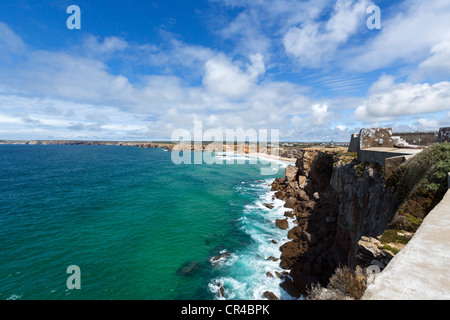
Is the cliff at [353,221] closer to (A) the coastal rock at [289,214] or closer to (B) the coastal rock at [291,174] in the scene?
(A) the coastal rock at [289,214]

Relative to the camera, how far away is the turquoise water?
50.9 ft

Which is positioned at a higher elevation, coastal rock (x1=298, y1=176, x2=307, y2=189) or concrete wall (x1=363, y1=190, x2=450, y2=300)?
concrete wall (x1=363, y1=190, x2=450, y2=300)

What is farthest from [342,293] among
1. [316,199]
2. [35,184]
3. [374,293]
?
[35,184]

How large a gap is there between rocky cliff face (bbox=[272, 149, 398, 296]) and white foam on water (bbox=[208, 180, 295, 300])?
1175mm

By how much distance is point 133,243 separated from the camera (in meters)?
21.5

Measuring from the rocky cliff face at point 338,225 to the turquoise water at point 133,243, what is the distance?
86.1 inches

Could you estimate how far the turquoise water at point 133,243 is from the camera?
611 inches

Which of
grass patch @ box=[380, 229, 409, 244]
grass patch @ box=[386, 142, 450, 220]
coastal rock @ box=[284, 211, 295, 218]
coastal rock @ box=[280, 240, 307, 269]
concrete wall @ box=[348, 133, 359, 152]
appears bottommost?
coastal rock @ box=[280, 240, 307, 269]

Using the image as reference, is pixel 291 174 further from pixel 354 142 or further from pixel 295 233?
pixel 354 142

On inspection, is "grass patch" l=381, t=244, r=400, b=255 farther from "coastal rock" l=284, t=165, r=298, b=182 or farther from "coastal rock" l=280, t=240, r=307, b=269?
"coastal rock" l=284, t=165, r=298, b=182

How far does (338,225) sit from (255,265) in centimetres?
898

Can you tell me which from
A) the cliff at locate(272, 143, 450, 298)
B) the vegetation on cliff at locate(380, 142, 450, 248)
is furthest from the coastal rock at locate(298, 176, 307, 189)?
the vegetation on cliff at locate(380, 142, 450, 248)

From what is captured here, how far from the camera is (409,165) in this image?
9484 millimetres
